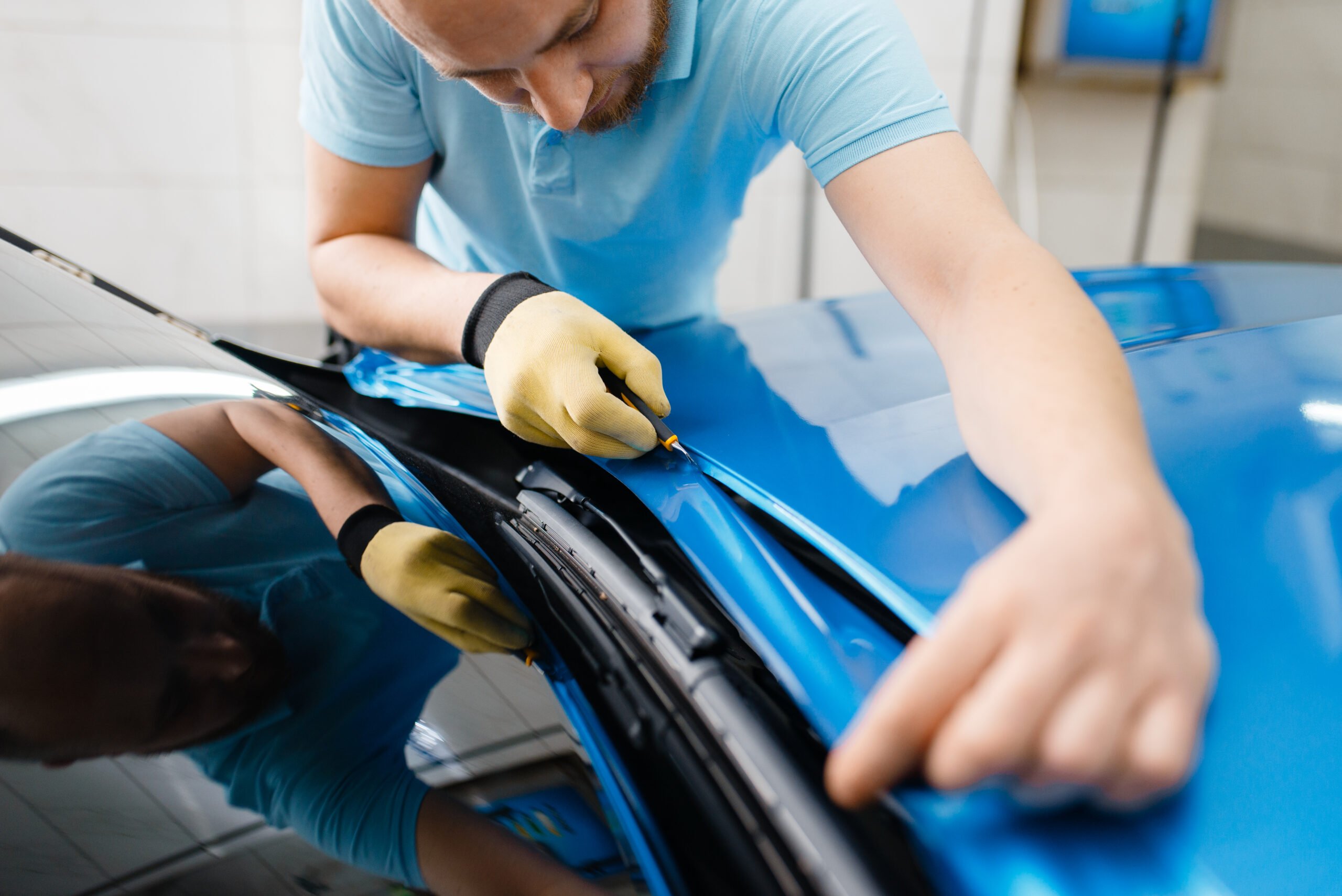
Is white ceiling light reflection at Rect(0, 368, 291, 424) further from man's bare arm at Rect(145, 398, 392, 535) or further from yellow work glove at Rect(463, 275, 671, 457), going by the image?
yellow work glove at Rect(463, 275, 671, 457)

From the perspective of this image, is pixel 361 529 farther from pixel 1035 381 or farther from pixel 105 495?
pixel 1035 381

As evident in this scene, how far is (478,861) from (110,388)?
1.66 feet

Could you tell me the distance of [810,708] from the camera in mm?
479

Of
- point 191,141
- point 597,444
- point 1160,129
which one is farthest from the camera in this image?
point 1160,129

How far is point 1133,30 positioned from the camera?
125 inches

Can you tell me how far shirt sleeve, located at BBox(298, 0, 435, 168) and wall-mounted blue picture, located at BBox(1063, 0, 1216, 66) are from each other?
3032 mm

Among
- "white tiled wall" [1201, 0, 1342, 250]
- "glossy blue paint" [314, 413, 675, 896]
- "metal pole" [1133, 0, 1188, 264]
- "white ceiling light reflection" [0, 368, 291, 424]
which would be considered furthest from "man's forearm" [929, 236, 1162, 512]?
"white tiled wall" [1201, 0, 1342, 250]

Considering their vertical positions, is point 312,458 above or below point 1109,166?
below

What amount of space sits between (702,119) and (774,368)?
15.0 inches

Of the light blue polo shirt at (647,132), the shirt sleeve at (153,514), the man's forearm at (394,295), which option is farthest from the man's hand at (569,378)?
the light blue polo shirt at (647,132)

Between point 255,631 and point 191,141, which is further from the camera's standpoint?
point 191,141

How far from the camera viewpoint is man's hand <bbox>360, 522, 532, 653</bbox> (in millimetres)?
569

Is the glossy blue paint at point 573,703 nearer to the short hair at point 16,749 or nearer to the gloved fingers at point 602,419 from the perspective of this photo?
the gloved fingers at point 602,419

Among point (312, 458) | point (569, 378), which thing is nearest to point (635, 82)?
point (569, 378)
